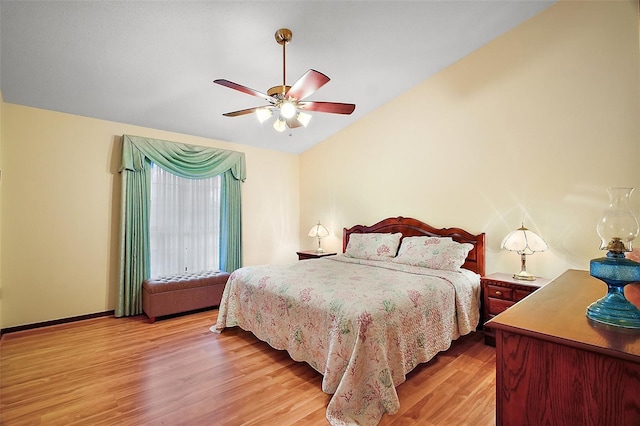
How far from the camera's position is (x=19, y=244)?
3.21m

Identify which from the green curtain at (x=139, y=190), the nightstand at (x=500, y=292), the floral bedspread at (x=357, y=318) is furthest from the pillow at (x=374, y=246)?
the green curtain at (x=139, y=190)

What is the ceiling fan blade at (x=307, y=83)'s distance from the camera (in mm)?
1982

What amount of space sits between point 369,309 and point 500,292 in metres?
1.65

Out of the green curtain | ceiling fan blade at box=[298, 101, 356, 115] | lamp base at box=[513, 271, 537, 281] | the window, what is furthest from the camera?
the window

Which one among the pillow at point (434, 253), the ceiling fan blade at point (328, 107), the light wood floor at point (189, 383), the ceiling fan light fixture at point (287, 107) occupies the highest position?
the ceiling fan blade at point (328, 107)

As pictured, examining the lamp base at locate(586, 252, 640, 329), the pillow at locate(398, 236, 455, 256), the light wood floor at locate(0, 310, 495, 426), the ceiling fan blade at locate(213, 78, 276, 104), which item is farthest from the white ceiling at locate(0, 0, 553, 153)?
the light wood floor at locate(0, 310, 495, 426)

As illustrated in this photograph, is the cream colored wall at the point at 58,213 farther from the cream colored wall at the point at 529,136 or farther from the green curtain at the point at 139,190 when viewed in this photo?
the cream colored wall at the point at 529,136

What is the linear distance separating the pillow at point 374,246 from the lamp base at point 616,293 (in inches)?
103

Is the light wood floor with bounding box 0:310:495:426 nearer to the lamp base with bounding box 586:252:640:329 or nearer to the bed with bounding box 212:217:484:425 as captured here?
the bed with bounding box 212:217:484:425

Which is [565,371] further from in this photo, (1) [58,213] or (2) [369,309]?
(1) [58,213]

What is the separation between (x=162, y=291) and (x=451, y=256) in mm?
3331

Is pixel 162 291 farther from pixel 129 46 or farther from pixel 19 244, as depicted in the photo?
pixel 129 46

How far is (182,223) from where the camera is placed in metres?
4.27

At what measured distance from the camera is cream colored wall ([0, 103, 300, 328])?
3178mm
